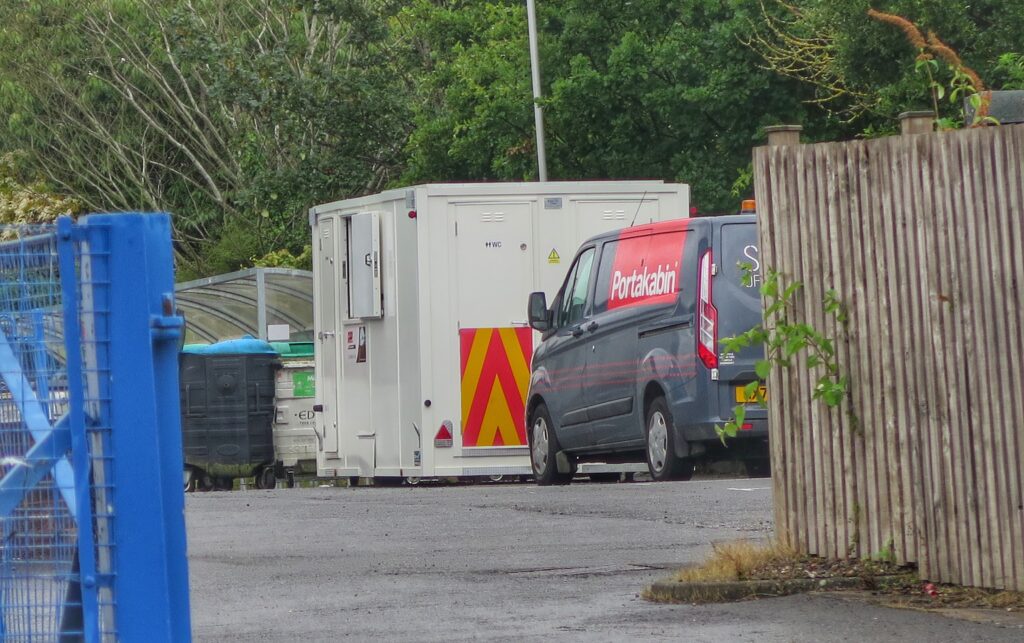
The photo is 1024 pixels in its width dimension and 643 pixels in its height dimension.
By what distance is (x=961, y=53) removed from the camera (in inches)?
898

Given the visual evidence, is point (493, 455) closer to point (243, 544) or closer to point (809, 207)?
point (243, 544)

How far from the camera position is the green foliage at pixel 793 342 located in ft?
23.9

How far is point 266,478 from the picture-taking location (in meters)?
24.9

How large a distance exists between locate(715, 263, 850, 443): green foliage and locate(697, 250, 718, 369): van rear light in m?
6.55

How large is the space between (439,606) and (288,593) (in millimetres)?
961

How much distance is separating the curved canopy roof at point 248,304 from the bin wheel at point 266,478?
177 inches

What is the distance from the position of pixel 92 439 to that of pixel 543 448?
12885 millimetres

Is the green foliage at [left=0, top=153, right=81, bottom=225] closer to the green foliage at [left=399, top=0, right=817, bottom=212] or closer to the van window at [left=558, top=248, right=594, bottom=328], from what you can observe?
the green foliage at [left=399, top=0, right=817, bottom=212]

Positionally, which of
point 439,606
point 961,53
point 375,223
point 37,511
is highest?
point 961,53

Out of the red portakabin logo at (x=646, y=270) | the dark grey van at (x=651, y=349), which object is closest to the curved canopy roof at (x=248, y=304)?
the dark grey van at (x=651, y=349)

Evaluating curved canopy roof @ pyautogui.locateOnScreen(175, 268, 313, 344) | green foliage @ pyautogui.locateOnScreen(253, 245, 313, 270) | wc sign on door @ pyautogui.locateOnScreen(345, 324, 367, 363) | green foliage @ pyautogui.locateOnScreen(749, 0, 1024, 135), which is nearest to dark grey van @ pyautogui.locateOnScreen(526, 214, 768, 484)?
wc sign on door @ pyautogui.locateOnScreen(345, 324, 367, 363)

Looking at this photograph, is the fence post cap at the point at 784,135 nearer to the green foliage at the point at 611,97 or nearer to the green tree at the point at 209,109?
the green foliage at the point at 611,97

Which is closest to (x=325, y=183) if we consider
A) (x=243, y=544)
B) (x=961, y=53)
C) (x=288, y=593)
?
(x=961, y=53)

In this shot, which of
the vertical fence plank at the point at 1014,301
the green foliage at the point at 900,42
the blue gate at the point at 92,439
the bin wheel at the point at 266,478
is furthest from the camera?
the bin wheel at the point at 266,478
